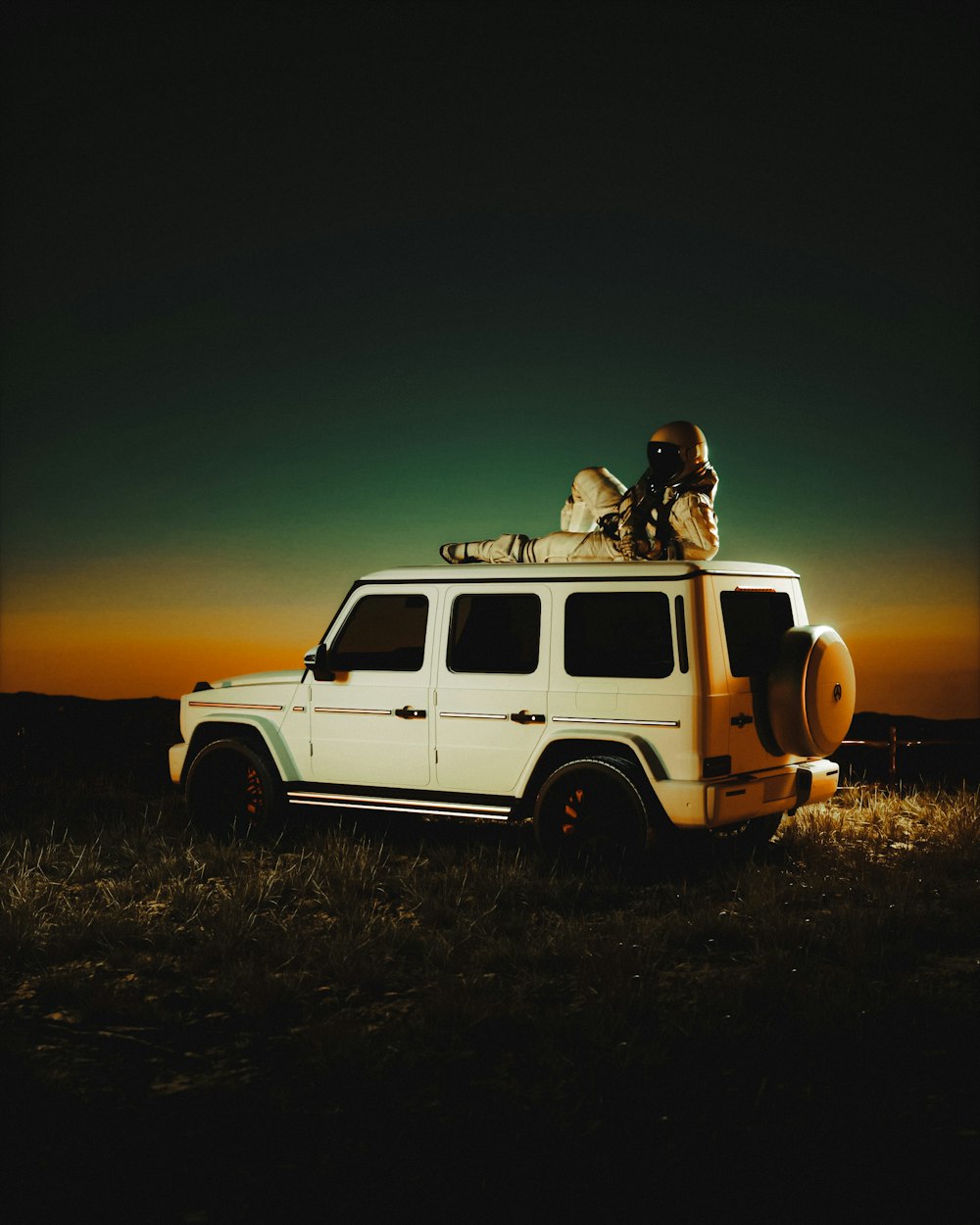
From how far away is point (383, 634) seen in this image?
8.86 m

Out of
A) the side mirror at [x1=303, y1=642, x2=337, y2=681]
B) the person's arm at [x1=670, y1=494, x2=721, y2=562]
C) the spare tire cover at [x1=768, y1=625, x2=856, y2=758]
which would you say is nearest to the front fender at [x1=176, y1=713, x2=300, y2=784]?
the side mirror at [x1=303, y1=642, x2=337, y2=681]

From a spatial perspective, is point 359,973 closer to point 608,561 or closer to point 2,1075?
point 2,1075

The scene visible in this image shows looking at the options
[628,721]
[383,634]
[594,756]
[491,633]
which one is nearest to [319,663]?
[383,634]

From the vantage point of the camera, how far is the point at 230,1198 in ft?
12.1

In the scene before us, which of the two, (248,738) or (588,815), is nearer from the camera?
(588,815)

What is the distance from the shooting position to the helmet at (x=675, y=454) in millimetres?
8602

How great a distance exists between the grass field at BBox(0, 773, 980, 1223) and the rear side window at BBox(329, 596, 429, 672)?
1366mm

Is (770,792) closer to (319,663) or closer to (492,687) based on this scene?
(492,687)

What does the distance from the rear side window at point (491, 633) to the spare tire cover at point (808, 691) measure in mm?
1702

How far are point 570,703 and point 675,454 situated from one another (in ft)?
6.84

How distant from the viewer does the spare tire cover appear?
7.64m

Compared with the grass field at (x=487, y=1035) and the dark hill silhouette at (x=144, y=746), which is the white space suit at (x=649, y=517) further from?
the dark hill silhouette at (x=144, y=746)

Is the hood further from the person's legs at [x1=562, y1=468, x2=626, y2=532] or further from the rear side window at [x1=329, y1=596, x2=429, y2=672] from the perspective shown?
the person's legs at [x1=562, y1=468, x2=626, y2=532]

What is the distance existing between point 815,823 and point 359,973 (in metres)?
5.09
